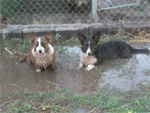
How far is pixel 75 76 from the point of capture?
200 inches

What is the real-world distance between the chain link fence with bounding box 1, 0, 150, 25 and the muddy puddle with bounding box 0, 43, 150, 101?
6.96 feet

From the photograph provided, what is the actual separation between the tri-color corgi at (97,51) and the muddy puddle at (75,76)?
146mm

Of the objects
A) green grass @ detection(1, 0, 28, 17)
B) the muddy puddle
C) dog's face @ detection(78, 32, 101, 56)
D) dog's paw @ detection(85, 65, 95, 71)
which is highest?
green grass @ detection(1, 0, 28, 17)

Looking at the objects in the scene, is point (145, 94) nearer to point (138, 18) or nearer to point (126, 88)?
point (126, 88)

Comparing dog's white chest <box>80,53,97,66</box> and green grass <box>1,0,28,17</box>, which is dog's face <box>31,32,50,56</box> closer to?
dog's white chest <box>80,53,97,66</box>

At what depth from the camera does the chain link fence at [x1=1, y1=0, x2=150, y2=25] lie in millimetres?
7633

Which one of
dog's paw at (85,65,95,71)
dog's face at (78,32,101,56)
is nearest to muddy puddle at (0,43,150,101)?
dog's paw at (85,65,95,71)

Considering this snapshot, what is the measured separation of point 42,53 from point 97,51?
130cm

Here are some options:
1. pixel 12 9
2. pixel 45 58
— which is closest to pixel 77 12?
pixel 12 9

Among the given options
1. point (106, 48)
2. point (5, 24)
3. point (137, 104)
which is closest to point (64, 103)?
point (137, 104)

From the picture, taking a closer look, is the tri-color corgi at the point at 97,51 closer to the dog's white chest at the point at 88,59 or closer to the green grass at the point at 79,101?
the dog's white chest at the point at 88,59

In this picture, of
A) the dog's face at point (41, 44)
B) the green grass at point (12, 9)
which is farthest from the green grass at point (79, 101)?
the green grass at point (12, 9)

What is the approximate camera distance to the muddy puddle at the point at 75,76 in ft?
15.0

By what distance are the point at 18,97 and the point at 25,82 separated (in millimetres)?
638
